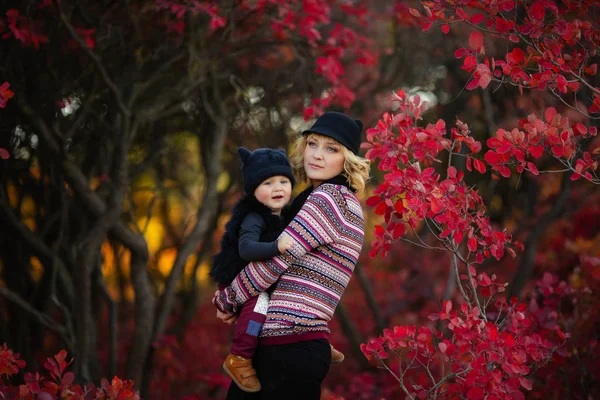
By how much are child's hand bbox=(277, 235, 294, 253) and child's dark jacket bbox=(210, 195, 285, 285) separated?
0.11 m

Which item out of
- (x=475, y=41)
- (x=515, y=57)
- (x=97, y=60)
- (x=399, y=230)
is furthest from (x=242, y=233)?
(x=97, y=60)

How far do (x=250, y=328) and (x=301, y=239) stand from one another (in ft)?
1.44

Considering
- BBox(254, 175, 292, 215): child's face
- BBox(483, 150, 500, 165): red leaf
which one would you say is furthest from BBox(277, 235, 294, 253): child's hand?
BBox(483, 150, 500, 165): red leaf

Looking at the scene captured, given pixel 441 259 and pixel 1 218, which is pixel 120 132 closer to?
pixel 1 218

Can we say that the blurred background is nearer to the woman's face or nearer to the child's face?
the woman's face

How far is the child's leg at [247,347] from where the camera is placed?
2.54 m

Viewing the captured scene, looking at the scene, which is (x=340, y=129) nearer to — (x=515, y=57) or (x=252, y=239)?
(x=252, y=239)

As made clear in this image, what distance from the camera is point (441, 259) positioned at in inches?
326

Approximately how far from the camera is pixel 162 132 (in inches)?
207

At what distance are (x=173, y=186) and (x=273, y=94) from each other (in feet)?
8.47

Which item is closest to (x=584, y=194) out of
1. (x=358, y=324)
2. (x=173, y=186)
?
(x=358, y=324)

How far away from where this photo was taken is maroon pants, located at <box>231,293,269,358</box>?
254cm

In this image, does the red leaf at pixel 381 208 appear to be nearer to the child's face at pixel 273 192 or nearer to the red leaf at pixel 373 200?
the red leaf at pixel 373 200

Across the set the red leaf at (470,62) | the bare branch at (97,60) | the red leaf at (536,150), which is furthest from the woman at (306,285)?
the bare branch at (97,60)
